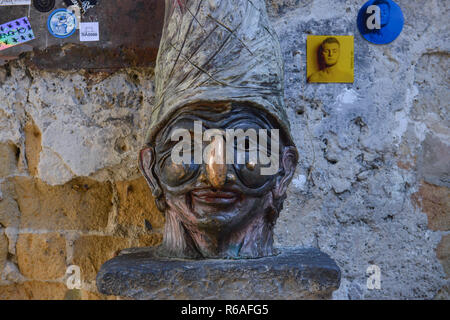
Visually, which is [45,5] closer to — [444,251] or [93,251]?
[93,251]

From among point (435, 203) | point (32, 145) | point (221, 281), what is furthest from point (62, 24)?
point (435, 203)

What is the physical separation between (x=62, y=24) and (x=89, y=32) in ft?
0.35

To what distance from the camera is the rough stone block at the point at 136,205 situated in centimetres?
188

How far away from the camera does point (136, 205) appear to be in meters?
1.89

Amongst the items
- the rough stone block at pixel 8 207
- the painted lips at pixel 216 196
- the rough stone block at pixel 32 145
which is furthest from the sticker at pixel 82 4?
the painted lips at pixel 216 196

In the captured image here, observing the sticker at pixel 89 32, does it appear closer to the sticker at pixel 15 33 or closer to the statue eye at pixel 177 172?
the sticker at pixel 15 33

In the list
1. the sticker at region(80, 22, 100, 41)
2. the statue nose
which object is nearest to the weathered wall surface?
the sticker at region(80, 22, 100, 41)

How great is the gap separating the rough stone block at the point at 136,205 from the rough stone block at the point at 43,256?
251 mm

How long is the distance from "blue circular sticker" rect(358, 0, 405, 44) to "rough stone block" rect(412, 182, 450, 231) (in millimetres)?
587

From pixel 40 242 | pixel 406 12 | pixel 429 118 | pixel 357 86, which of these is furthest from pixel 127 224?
pixel 406 12

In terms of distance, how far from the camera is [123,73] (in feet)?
6.29

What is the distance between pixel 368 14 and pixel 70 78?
3.85ft

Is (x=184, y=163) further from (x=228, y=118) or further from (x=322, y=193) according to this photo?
(x=322, y=193)

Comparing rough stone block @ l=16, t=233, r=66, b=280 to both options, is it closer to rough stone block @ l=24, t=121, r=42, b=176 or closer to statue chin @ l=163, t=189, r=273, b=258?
rough stone block @ l=24, t=121, r=42, b=176
